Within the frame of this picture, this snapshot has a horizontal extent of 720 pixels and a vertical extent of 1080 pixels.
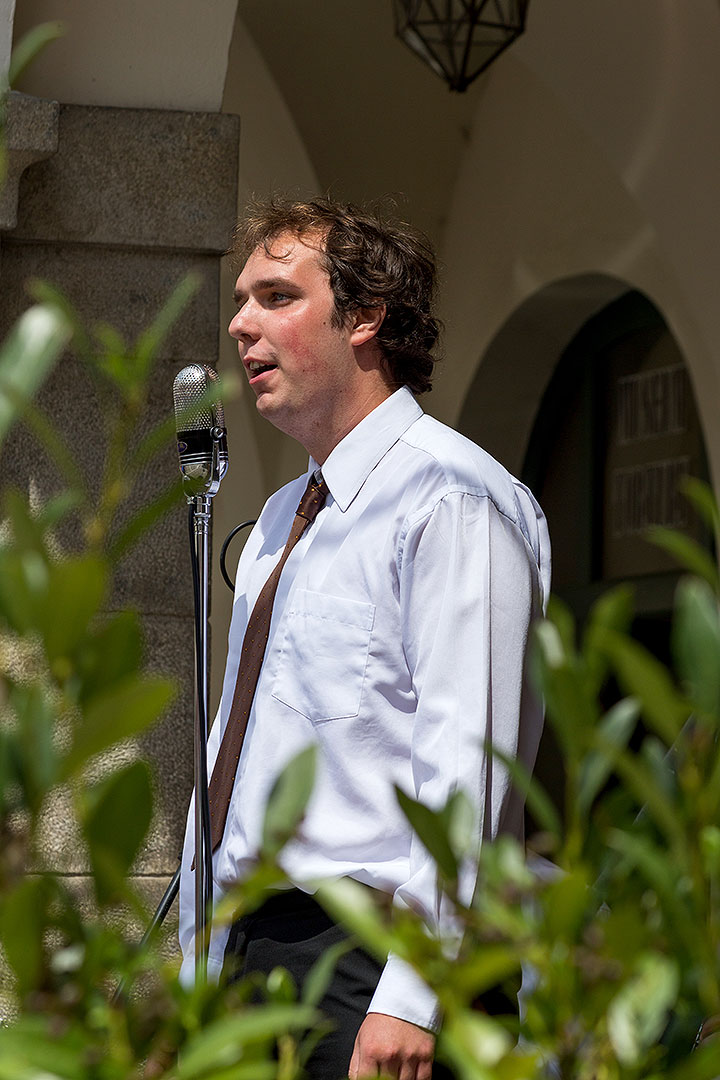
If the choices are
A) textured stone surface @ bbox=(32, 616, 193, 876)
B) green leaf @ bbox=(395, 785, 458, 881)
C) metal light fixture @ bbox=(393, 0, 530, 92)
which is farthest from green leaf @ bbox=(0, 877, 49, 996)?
metal light fixture @ bbox=(393, 0, 530, 92)

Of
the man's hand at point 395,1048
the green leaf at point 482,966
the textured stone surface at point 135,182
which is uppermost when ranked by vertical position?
the textured stone surface at point 135,182

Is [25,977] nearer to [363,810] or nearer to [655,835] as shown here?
[655,835]

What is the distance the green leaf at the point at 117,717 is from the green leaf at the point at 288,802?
0.05 meters

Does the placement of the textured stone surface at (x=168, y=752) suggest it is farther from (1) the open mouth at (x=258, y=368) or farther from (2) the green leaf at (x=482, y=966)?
(2) the green leaf at (x=482, y=966)

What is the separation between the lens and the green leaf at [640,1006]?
1.44 ft

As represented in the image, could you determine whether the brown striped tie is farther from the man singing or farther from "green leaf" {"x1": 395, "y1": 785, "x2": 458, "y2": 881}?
"green leaf" {"x1": 395, "y1": 785, "x2": 458, "y2": 881}

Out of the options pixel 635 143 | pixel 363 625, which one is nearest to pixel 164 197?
pixel 363 625

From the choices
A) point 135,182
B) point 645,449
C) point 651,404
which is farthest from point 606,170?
point 135,182

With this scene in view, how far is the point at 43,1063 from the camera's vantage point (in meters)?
0.43

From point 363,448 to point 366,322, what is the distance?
0.77ft

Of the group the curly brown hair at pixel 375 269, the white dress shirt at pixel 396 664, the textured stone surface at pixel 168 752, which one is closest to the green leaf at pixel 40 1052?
the white dress shirt at pixel 396 664

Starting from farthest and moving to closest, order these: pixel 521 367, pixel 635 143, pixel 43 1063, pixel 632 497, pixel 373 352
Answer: pixel 521 367, pixel 632 497, pixel 635 143, pixel 373 352, pixel 43 1063

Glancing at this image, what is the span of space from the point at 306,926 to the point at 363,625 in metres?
A: 0.39

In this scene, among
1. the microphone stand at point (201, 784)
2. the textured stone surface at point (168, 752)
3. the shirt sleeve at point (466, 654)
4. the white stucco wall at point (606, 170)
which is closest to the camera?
the microphone stand at point (201, 784)
